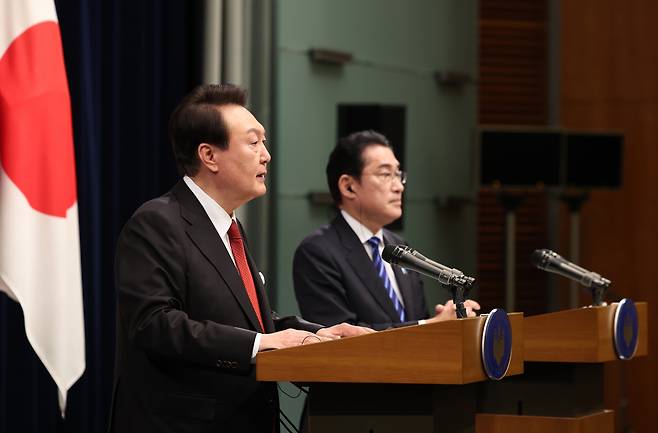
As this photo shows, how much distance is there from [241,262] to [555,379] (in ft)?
4.55

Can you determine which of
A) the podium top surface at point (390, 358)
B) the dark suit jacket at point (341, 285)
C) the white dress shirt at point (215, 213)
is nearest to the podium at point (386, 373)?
the podium top surface at point (390, 358)

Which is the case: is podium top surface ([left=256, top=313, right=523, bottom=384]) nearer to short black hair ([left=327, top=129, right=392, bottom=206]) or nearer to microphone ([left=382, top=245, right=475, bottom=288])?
microphone ([left=382, top=245, right=475, bottom=288])

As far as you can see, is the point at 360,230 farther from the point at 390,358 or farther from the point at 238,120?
the point at 390,358

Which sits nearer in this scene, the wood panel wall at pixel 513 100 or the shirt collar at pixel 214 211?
the shirt collar at pixel 214 211

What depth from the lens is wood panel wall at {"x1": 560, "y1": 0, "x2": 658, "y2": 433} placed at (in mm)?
8406

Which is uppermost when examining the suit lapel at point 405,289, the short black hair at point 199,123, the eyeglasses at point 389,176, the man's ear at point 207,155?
the short black hair at point 199,123

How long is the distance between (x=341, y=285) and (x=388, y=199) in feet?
1.46

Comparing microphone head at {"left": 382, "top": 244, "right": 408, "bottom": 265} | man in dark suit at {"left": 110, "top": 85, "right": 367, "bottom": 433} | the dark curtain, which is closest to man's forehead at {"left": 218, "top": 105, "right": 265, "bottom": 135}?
man in dark suit at {"left": 110, "top": 85, "right": 367, "bottom": 433}

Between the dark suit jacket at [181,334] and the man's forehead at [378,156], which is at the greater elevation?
the man's forehead at [378,156]

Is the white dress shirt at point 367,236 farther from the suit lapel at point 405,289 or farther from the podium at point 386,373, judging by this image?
the podium at point 386,373

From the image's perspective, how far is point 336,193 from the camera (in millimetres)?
4605

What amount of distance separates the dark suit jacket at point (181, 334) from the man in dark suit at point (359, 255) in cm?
111

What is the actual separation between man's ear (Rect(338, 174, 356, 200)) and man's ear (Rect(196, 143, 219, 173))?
1359 millimetres

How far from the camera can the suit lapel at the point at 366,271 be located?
14.1ft
